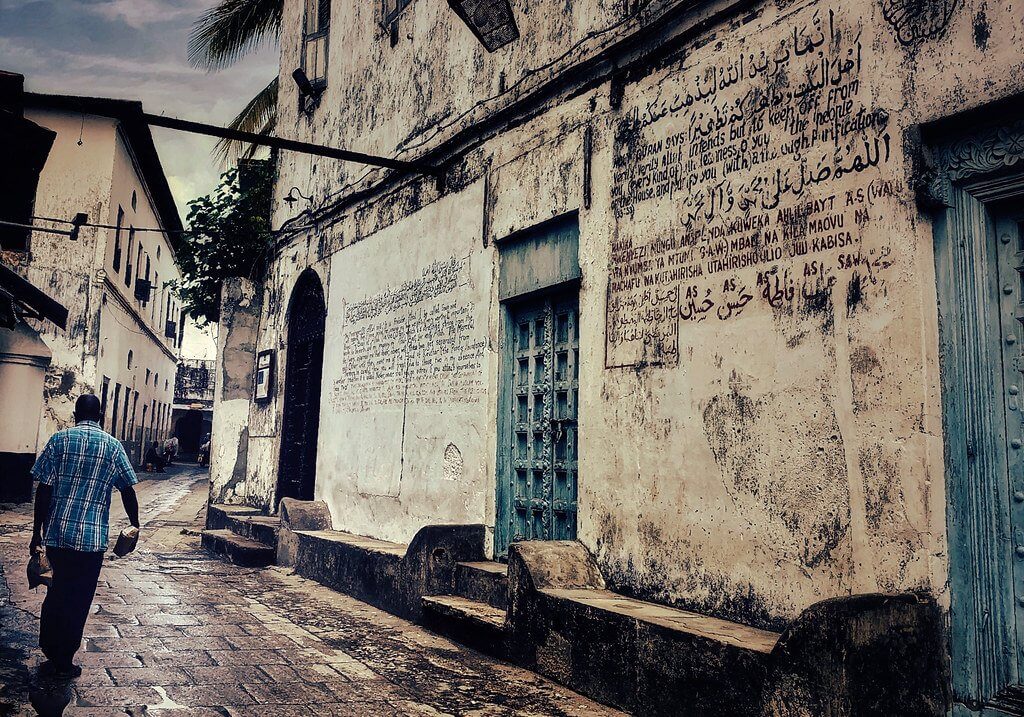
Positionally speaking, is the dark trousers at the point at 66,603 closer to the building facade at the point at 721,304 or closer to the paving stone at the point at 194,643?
the paving stone at the point at 194,643

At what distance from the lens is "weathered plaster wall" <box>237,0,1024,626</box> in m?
3.71

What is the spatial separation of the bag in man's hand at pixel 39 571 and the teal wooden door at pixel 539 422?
308 centimetres

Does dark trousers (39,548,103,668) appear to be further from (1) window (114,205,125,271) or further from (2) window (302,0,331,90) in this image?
(1) window (114,205,125,271)

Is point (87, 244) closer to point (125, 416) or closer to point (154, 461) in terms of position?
point (125, 416)

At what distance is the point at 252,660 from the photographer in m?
5.28

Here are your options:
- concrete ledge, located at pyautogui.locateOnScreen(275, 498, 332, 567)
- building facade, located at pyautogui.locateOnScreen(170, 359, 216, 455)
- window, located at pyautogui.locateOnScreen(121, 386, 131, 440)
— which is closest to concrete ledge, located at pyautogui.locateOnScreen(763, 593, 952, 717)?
concrete ledge, located at pyautogui.locateOnScreen(275, 498, 332, 567)

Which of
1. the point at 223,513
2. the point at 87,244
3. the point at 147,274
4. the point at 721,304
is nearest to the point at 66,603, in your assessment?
the point at 721,304

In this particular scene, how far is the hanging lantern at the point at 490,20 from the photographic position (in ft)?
22.0

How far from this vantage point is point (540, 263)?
645 centimetres

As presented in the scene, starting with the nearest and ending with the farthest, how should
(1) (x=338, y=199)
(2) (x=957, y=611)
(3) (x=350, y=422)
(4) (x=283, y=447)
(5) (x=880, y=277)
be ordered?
(2) (x=957, y=611) < (5) (x=880, y=277) < (3) (x=350, y=422) < (1) (x=338, y=199) < (4) (x=283, y=447)

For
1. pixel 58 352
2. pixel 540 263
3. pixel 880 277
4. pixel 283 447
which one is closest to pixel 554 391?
pixel 540 263

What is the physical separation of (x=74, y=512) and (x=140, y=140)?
17246 millimetres

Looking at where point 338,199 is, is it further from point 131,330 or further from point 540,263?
point 131,330

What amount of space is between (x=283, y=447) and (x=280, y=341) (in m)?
1.50
